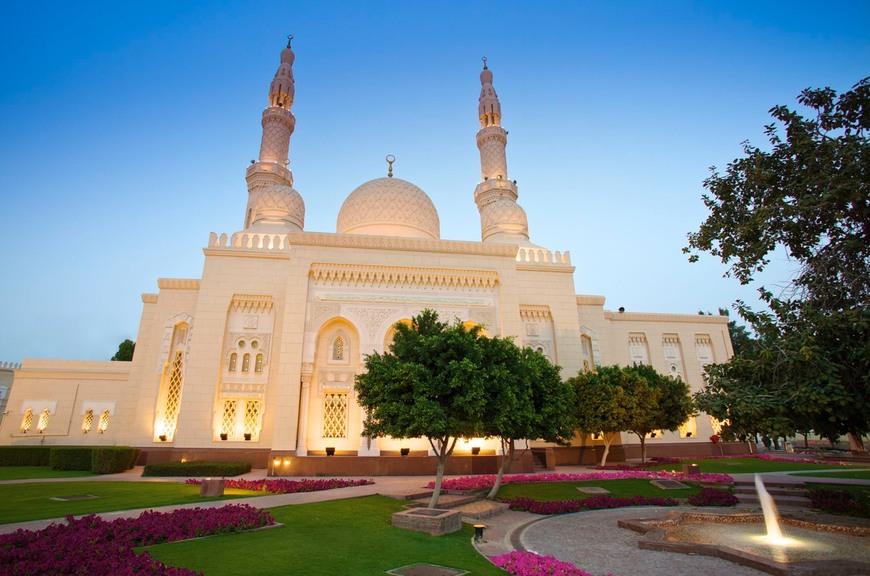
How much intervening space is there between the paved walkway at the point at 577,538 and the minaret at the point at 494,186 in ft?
63.1

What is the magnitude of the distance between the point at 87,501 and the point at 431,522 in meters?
8.02

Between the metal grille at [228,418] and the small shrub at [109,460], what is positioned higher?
the metal grille at [228,418]

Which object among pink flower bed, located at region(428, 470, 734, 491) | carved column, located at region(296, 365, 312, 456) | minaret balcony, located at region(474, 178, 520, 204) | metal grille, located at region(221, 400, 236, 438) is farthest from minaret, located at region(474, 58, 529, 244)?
metal grille, located at region(221, 400, 236, 438)

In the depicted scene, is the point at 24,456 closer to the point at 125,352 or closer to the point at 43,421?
the point at 43,421

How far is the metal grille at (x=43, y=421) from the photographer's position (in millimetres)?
23406

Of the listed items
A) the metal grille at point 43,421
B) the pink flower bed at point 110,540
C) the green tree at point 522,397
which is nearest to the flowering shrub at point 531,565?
the pink flower bed at point 110,540

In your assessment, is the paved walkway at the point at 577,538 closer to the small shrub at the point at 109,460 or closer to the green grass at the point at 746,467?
the small shrub at the point at 109,460

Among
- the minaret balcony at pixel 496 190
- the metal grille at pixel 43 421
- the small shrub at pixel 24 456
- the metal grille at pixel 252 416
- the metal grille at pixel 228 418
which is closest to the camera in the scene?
the small shrub at pixel 24 456

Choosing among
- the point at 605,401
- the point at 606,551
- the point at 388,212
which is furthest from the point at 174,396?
the point at 606,551

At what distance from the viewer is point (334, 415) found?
20.2m

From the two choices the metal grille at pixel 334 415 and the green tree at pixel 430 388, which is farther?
the metal grille at pixel 334 415

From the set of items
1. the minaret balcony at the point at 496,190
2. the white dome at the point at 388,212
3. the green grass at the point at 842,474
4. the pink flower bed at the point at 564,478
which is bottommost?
the green grass at the point at 842,474

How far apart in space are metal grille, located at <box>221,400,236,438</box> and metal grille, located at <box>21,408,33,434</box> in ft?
37.0

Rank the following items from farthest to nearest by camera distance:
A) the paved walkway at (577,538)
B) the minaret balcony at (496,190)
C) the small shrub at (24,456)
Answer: the minaret balcony at (496,190), the small shrub at (24,456), the paved walkway at (577,538)
